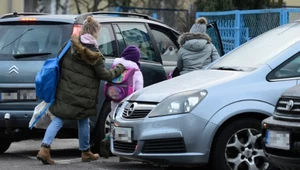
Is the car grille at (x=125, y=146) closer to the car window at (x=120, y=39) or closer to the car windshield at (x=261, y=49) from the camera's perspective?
the car windshield at (x=261, y=49)

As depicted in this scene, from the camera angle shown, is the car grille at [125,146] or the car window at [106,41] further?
the car window at [106,41]

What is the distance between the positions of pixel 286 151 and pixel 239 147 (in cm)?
115

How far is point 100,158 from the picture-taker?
10156 mm

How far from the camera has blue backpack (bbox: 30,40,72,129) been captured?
9344mm

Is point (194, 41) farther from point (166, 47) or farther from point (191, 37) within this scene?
point (166, 47)

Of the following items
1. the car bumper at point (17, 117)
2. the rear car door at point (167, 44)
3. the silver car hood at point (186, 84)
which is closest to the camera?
the silver car hood at point (186, 84)

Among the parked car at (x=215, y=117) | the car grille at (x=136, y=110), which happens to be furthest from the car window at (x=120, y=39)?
the parked car at (x=215, y=117)

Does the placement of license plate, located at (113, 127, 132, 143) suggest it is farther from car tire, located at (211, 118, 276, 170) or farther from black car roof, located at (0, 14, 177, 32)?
black car roof, located at (0, 14, 177, 32)

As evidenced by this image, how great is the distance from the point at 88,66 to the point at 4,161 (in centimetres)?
168

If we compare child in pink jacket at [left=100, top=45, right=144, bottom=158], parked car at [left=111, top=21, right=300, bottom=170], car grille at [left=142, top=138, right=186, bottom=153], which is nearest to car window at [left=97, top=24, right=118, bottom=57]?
child in pink jacket at [left=100, top=45, right=144, bottom=158]

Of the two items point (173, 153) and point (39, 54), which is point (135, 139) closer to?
point (173, 153)

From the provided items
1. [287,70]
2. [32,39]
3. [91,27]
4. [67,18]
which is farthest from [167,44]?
[287,70]

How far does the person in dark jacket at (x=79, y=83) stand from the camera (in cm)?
938

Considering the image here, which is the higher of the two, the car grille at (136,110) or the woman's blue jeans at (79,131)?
the car grille at (136,110)
